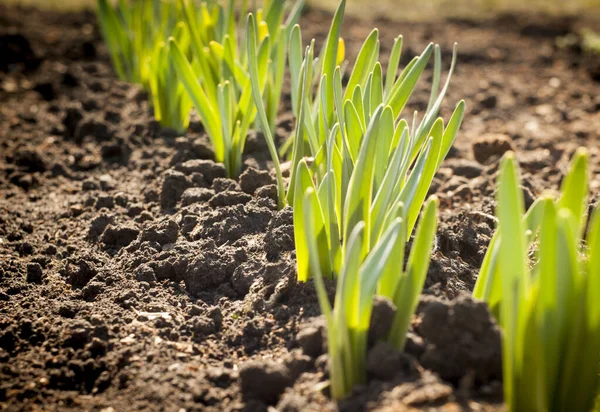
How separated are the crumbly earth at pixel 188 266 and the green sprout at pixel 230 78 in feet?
0.43

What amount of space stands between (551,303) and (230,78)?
1.51 metres

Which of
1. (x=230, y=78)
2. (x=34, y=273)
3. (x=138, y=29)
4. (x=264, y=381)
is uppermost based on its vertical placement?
(x=138, y=29)

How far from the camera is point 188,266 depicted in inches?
73.3

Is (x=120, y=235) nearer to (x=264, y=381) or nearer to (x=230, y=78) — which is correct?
(x=230, y=78)

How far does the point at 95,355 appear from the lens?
159cm

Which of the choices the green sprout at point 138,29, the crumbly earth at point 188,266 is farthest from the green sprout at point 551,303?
the green sprout at point 138,29

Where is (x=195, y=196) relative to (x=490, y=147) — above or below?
below

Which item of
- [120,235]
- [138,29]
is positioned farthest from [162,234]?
[138,29]

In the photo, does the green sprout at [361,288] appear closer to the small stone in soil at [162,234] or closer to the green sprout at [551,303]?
the green sprout at [551,303]

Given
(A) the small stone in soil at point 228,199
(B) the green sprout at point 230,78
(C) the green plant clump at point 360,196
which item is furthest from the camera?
(B) the green sprout at point 230,78

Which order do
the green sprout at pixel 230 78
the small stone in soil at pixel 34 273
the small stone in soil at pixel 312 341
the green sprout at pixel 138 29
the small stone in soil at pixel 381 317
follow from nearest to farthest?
the small stone in soil at pixel 381 317 < the small stone in soil at pixel 312 341 < the small stone in soil at pixel 34 273 < the green sprout at pixel 230 78 < the green sprout at pixel 138 29

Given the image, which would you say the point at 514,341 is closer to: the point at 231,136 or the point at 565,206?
the point at 565,206

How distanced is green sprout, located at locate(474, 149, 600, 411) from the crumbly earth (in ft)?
0.34

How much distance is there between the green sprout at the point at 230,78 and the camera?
7.48 feet
